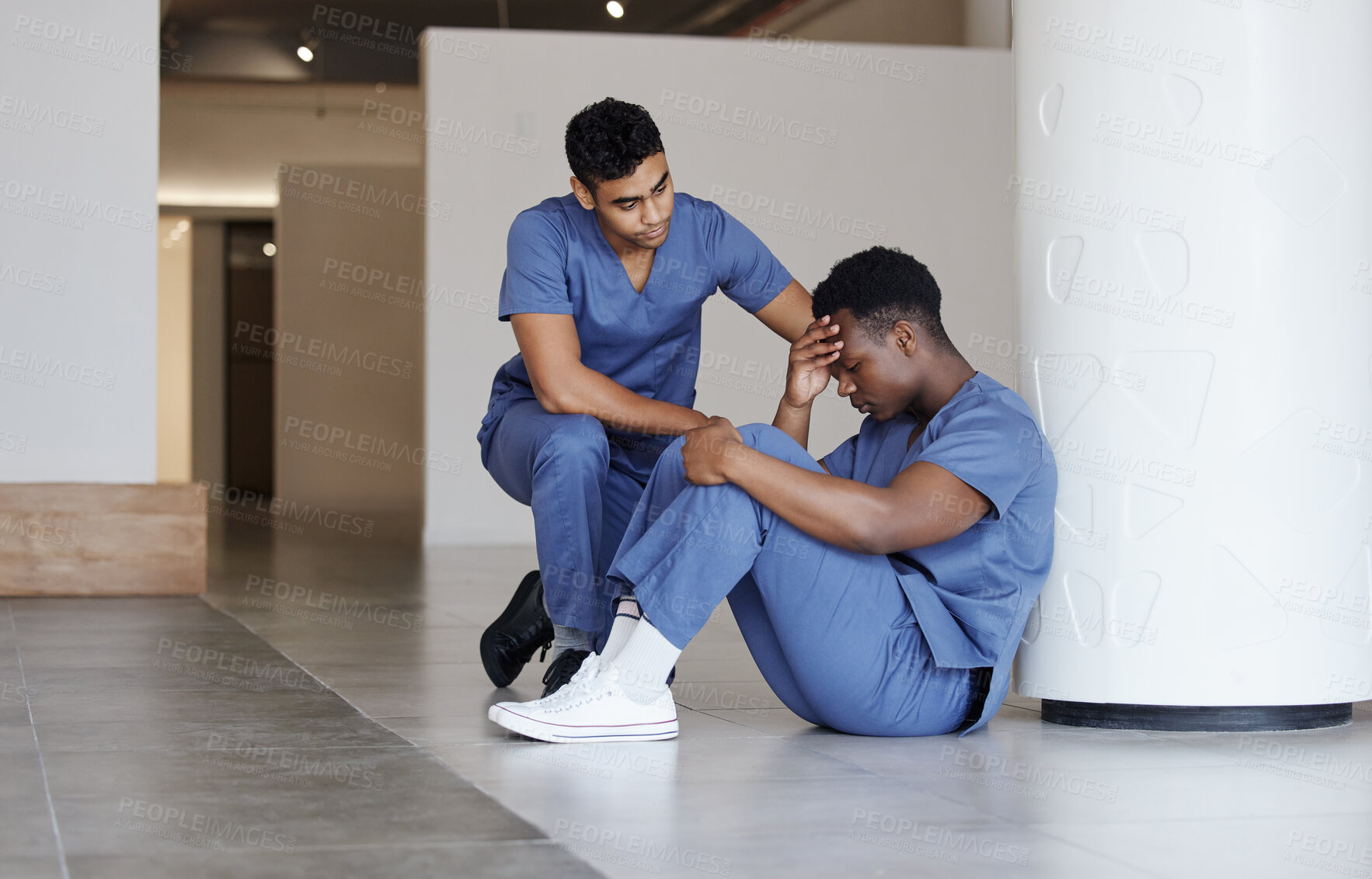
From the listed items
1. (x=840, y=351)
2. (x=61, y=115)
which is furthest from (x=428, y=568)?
(x=840, y=351)

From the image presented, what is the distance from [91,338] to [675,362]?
2.34m

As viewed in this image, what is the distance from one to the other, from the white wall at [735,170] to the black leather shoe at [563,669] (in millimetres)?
4291

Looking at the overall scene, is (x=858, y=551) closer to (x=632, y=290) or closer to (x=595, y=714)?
(x=595, y=714)

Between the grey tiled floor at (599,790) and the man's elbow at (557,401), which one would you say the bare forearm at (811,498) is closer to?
the grey tiled floor at (599,790)

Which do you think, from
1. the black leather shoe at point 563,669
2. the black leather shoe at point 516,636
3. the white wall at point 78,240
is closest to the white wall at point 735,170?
the white wall at point 78,240

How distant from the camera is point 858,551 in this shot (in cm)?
183

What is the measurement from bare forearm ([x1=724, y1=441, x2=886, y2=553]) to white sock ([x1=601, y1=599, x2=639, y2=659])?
0.23 meters

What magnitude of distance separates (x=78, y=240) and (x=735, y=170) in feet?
10.7

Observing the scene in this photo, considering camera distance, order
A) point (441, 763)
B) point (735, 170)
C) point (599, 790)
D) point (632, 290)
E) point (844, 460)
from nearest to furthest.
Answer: point (599, 790) < point (441, 763) < point (844, 460) < point (632, 290) < point (735, 170)

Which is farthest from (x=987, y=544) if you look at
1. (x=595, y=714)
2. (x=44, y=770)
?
(x=44, y=770)

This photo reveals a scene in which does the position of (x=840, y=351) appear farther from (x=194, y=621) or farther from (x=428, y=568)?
(x=428, y=568)

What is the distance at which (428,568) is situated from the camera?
5.26 meters

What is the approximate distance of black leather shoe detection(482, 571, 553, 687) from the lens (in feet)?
8.00

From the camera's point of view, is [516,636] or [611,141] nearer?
[611,141]
